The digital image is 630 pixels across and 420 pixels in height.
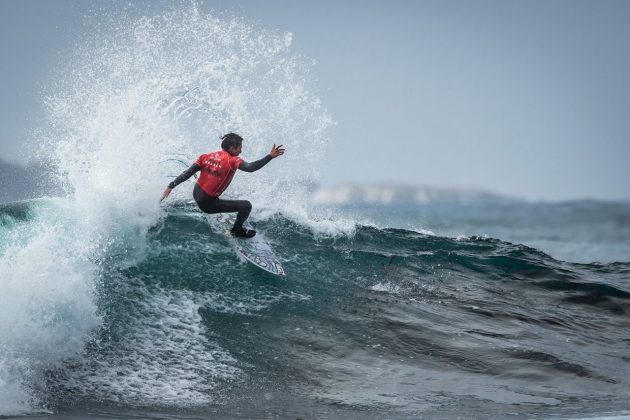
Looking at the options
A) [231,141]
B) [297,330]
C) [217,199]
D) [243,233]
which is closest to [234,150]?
[231,141]

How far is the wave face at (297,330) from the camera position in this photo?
6938mm

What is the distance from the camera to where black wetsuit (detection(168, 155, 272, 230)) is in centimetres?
959

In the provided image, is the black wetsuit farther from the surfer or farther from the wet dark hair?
the wet dark hair

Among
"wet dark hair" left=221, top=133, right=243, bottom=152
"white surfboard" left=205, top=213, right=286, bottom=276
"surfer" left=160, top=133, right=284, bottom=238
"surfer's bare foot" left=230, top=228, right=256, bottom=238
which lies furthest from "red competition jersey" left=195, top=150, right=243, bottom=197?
"white surfboard" left=205, top=213, right=286, bottom=276

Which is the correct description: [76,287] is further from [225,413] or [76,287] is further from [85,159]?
[85,159]

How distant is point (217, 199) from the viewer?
32.2ft

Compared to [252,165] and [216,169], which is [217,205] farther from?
[252,165]

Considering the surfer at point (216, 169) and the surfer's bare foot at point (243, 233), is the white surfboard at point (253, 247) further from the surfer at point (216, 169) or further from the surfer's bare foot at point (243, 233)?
the surfer at point (216, 169)

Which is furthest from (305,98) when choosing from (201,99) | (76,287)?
(76,287)

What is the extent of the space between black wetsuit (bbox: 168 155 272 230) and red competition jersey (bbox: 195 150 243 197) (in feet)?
0.24

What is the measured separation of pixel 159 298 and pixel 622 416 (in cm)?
570

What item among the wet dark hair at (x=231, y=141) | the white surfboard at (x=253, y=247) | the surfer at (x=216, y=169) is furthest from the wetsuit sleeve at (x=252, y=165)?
the white surfboard at (x=253, y=247)

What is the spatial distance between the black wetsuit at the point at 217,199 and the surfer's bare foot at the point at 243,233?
0.19m

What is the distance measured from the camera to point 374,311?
31.3 feet
